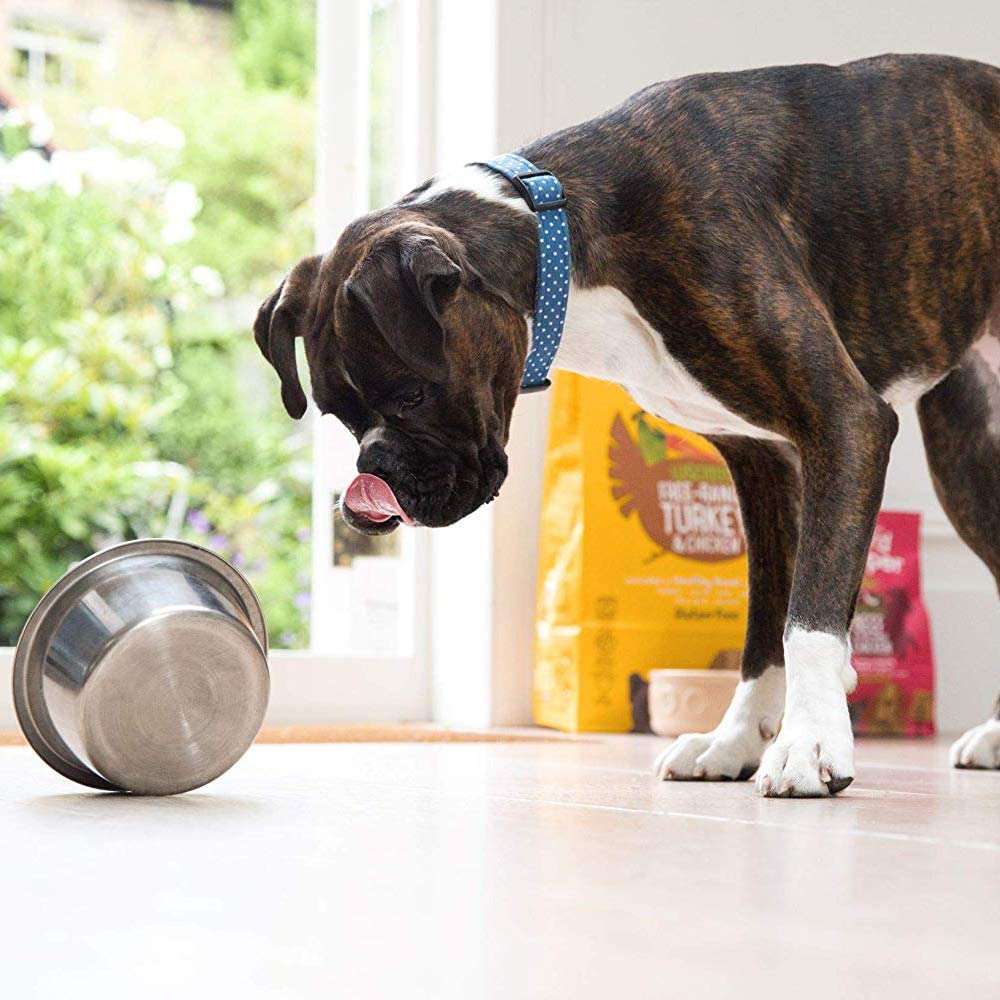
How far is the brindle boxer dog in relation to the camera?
1518 mm

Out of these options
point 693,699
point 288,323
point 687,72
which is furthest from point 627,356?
point 687,72

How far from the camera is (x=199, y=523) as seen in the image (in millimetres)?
5715

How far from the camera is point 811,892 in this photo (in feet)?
2.94

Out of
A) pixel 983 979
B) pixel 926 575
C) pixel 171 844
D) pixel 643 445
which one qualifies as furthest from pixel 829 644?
pixel 926 575

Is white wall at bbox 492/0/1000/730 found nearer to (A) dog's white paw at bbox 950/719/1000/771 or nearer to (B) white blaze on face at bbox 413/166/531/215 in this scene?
(A) dog's white paw at bbox 950/719/1000/771

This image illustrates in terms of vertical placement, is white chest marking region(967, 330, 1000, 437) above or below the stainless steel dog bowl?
above

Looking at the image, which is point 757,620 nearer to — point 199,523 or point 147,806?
point 147,806

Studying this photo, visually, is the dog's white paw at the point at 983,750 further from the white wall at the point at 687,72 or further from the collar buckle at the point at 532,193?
the white wall at the point at 687,72

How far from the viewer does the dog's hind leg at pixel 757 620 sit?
5.58 ft

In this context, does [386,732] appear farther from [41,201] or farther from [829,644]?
[41,201]

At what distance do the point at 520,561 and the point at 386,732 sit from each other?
1.85ft

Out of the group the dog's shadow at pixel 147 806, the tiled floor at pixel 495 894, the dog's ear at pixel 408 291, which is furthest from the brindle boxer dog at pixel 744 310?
the dog's shadow at pixel 147 806

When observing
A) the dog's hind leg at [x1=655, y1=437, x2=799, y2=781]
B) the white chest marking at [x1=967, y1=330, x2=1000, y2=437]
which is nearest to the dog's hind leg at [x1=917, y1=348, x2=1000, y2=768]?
the white chest marking at [x1=967, y1=330, x2=1000, y2=437]

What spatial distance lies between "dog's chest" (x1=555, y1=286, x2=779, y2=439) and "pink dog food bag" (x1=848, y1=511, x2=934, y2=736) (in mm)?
1202
